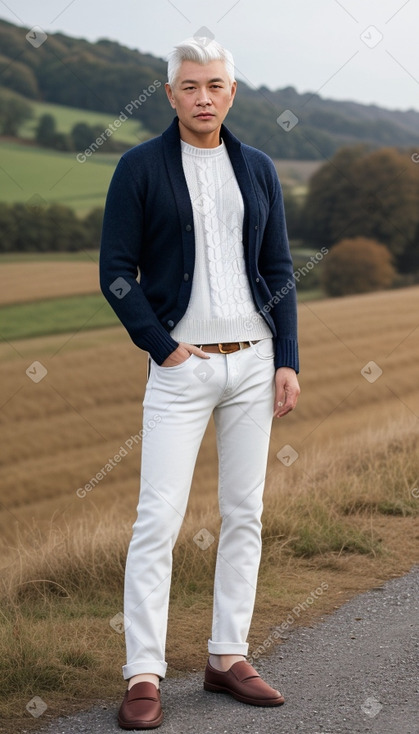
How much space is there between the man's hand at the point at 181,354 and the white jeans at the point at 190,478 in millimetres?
18

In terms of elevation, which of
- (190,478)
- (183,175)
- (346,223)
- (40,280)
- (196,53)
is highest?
(346,223)

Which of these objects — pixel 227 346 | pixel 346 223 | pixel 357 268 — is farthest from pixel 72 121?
pixel 227 346

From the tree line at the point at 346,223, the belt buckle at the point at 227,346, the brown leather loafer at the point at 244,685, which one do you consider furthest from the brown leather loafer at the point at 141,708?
the tree line at the point at 346,223

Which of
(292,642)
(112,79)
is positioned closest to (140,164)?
(292,642)

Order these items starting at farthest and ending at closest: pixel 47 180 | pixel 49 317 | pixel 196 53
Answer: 1. pixel 47 180
2. pixel 49 317
3. pixel 196 53

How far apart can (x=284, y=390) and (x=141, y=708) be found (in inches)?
41.3

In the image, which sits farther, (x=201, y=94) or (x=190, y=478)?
(x=190, y=478)

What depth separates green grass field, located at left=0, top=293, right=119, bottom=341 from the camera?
24.8 metres

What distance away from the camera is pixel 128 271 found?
263 centimetres

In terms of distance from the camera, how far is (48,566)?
4.08m

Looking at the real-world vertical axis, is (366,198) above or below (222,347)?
above

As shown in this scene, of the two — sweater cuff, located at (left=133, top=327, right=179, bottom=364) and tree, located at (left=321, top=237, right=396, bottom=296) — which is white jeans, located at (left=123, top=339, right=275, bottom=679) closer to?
sweater cuff, located at (left=133, top=327, right=179, bottom=364)

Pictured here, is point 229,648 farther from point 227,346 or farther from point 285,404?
point 227,346

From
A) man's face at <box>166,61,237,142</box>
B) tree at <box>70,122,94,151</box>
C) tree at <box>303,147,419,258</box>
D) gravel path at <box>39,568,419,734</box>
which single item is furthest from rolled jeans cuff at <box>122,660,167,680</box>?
tree at <box>70,122,94,151</box>
